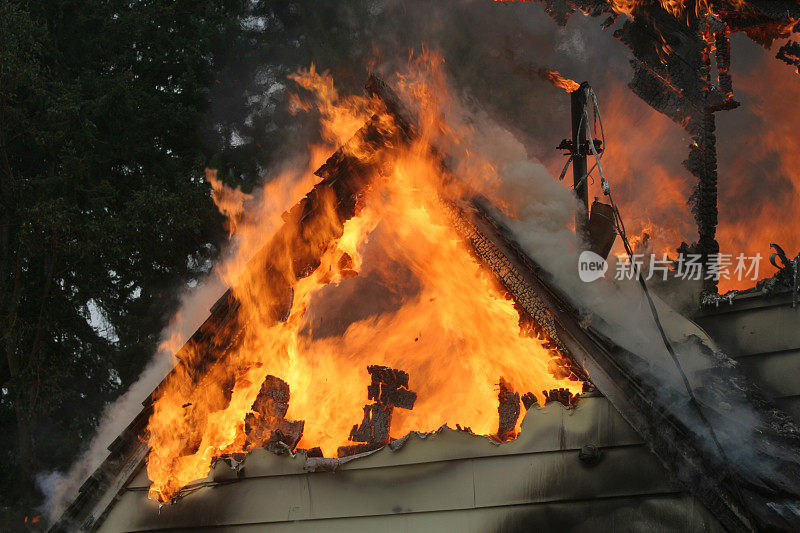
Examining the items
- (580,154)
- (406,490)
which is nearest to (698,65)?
(580,154)

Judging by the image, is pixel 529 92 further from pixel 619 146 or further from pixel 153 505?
pixel 153 505

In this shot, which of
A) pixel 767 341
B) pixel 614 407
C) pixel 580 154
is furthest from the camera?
pixel 767 341

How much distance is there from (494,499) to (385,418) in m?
1.81

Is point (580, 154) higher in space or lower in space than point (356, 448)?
higher

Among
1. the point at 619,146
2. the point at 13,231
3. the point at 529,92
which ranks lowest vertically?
the point at 13,231

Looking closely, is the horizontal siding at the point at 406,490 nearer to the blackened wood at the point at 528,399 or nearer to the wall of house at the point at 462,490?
the wall of house at the point at 462,490

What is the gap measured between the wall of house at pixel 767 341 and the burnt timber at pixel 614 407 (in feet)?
11.9

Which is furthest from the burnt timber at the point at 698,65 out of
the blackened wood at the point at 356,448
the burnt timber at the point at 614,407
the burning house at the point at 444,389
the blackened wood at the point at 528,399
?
the blackened wood at the point at 356,448

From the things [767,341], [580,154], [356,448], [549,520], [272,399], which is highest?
[580,154]

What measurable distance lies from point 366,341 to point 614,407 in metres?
4.14

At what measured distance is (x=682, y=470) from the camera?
4.60 meters

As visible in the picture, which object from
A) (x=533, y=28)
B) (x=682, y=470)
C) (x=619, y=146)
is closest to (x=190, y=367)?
(x=682, y=470)

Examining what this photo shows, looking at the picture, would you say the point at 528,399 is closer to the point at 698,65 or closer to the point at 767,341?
the point at 767,341

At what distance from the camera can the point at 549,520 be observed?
5.03 meters
